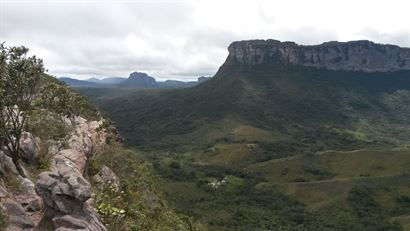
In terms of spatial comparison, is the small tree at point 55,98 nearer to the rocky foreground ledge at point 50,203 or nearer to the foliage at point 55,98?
the foliage at point 55,98

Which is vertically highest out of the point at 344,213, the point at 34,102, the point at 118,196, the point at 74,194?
the point at 34,102

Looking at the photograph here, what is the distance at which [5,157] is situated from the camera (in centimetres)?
2786

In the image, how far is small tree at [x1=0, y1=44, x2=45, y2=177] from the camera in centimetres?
2820

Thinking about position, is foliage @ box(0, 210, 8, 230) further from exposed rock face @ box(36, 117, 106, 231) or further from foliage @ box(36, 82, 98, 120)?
foliage @ box(36, 82, 98, 120)

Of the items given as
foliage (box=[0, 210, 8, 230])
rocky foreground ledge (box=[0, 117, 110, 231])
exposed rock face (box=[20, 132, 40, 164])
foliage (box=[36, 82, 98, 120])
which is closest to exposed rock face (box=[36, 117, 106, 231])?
rocky foreground ledge (box=[0, 117, 110, 231])

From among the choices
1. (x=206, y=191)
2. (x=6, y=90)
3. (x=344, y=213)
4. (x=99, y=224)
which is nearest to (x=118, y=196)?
(x=99, y=224)

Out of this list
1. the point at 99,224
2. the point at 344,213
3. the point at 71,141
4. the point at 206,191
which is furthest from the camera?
the point at 206,191

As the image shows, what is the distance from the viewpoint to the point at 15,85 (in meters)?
29.3

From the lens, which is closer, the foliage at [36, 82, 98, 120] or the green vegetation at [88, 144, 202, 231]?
the green vegetation at [88, 144, 202, 231]

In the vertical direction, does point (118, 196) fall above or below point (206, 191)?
above

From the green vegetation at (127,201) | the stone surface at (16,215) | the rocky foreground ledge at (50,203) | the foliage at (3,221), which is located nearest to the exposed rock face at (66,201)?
the rocky foreground ledge at (50,203)

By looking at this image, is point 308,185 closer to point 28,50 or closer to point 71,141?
point 71,141

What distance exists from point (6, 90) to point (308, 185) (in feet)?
519

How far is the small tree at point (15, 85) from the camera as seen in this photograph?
28203mm
